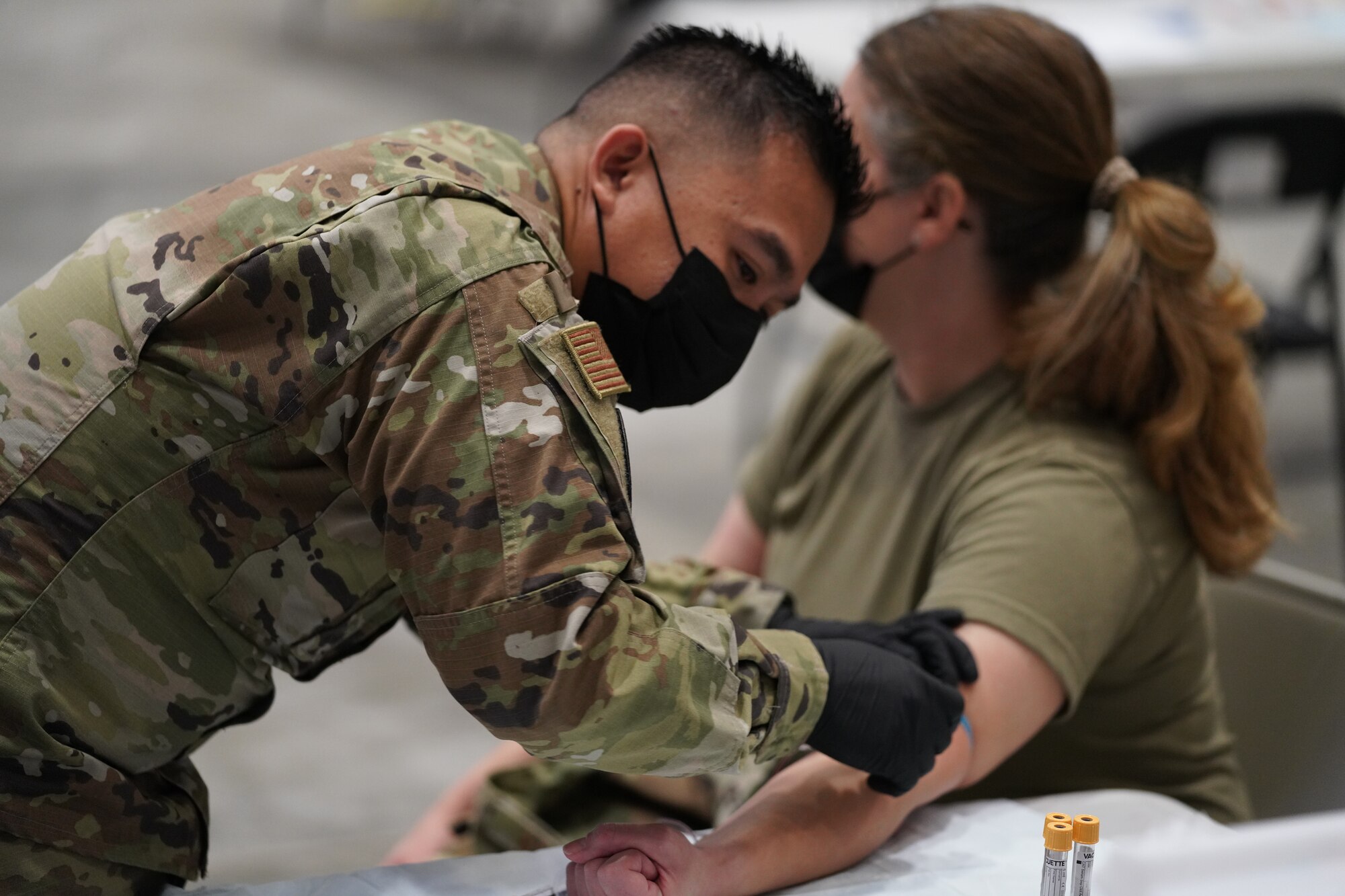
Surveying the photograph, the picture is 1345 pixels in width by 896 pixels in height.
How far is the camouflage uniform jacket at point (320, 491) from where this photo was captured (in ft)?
3.08

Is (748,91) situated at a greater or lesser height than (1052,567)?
greater

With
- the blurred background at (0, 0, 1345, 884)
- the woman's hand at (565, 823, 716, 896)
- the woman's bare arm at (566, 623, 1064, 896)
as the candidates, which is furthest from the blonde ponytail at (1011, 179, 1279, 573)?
the woman's hand at (565, 823, 716, 896)

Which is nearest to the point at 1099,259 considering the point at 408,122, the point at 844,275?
the point at 844,275

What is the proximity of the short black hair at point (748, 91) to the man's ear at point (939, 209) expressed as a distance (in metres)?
0.34

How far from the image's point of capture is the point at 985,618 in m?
1.37

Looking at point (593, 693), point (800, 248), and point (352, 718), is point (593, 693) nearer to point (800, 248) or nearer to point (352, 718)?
point (800, 248)

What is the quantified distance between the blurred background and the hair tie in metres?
0.32

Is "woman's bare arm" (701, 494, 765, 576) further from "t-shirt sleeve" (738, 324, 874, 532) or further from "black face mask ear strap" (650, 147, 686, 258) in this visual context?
"black face mask ear strap" (650, 147, 686, 258)

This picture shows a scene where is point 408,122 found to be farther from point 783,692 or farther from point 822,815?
point 783,692

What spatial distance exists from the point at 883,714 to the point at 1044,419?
57 centimetres

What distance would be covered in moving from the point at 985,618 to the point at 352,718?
7.24 feet

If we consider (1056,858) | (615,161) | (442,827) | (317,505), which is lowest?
(442,827)

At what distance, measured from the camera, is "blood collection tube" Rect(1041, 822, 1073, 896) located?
105 centimetres

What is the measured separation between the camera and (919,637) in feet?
4.25
